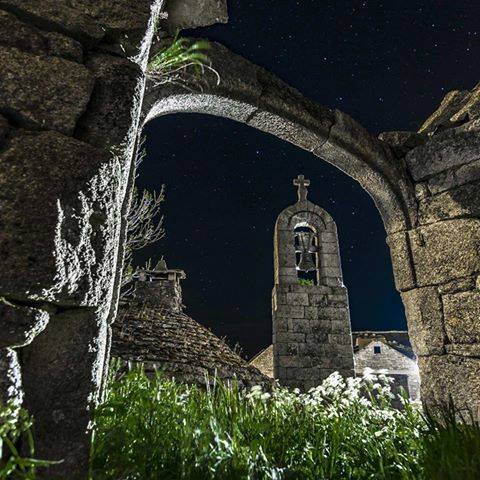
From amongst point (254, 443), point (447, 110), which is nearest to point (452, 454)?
point (254, 443)

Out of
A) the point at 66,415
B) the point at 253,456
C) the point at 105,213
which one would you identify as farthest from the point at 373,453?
the point at 105,213

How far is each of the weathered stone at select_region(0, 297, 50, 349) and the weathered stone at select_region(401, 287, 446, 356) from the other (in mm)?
3009

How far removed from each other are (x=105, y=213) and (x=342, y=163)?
2956 millimetres

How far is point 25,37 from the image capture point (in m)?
1.33

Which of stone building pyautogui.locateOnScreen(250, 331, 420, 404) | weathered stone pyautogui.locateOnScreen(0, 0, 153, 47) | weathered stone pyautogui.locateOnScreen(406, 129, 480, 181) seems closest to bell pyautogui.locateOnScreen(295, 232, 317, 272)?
weathered stone pyautogui.locateOnScreen(406, 129, 480, 181)

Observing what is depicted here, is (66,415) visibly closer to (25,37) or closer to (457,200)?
(25,37)

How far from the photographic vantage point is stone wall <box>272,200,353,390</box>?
9539 mm

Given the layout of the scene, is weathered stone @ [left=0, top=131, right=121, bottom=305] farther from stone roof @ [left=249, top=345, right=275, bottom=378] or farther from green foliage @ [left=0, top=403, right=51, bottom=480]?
stone roof @ [left=249, top=345, right=275, bottom=378]

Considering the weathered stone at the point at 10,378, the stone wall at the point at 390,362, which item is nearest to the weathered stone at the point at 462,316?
the weathered stone at the point at 10,378

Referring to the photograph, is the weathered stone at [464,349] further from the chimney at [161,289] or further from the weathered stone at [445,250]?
the chimney at [161,289]

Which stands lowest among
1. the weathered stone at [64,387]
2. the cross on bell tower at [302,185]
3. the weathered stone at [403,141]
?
the weathered stone at [64,387]

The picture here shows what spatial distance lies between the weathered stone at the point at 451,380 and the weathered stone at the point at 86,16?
2945 mm

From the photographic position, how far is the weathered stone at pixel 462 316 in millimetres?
2947

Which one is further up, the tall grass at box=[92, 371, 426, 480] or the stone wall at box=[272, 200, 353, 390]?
the stone wall at box=[272, 200, 353, 390]
